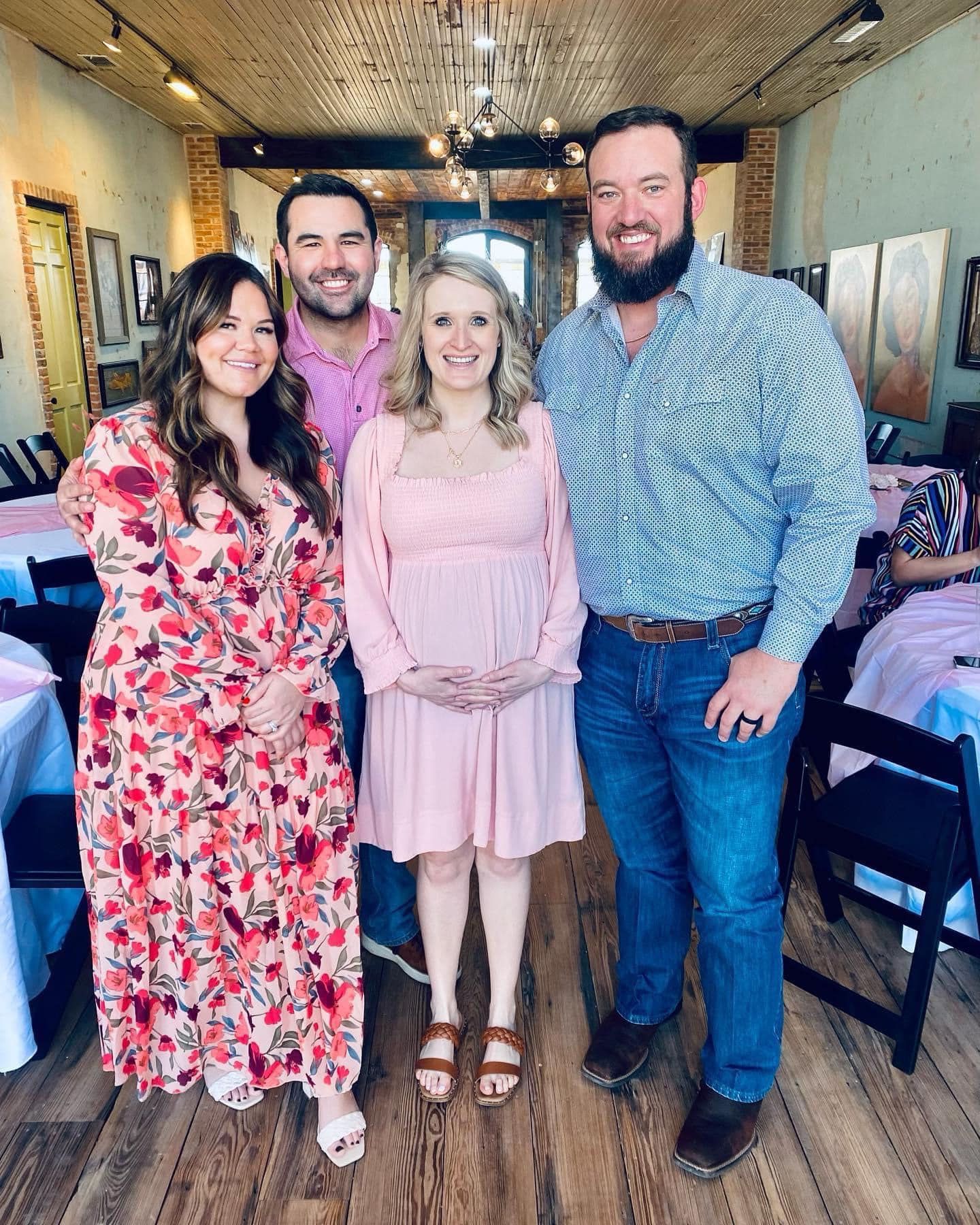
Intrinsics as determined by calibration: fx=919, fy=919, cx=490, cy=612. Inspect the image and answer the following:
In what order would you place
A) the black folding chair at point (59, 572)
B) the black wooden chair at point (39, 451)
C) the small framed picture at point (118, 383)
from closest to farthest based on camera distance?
the black folding chair at point (59, 572), the black wooden chair at point (39, 451), the small framed picture at point (118, 383)

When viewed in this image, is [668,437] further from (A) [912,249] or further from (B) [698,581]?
(A) [912,249]

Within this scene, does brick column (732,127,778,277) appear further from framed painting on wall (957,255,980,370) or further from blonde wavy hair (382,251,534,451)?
blonde wavy hair (382,251,534,451)

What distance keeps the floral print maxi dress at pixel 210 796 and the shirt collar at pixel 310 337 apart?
411 mm

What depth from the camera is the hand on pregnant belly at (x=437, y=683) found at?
6.12 ft

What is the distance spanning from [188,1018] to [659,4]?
22.5 feet

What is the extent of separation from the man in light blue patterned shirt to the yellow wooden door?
665 centimetres

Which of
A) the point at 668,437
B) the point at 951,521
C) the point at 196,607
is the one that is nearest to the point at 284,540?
the point at 196,607

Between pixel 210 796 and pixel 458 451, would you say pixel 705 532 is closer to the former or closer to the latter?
pixel 458 451

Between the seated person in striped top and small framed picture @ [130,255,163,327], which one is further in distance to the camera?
small framed picture @ [130,255,163,327]

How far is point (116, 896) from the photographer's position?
Answer: 181cm

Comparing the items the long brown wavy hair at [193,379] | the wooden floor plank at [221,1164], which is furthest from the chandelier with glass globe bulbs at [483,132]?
the wooden floor plank at [221,1164]

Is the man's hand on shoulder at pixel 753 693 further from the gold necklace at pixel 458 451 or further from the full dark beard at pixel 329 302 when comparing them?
the full dark beard at pixel 329 302

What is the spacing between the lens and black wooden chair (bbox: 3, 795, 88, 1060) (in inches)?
80.1

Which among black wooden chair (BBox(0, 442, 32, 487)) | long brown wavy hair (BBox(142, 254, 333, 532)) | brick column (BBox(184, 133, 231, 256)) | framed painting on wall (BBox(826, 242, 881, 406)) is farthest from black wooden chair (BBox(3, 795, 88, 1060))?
brick column (BBox(184, 133, 231, 256))
